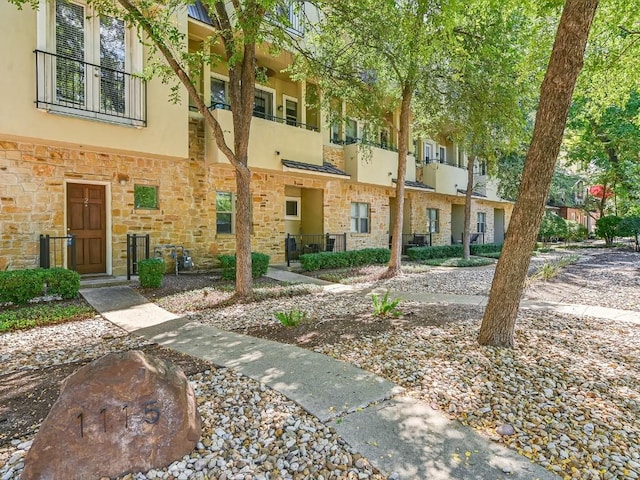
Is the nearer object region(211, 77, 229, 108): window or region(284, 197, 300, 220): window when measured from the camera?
region(211, 77, 229, 108): window

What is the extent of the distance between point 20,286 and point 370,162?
1184 centimetres

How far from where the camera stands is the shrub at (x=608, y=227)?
22.4 metres

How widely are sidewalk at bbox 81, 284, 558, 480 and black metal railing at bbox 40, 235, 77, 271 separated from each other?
4928 mm

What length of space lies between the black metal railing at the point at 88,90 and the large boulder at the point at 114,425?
24.4 feet

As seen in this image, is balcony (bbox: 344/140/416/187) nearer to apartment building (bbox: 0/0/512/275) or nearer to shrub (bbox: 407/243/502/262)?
apartment building (bbox: 0/0/512/275)

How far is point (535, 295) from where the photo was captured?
324 inches

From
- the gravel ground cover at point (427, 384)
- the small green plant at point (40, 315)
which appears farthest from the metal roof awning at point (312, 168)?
the small green plant at point (40, 315)

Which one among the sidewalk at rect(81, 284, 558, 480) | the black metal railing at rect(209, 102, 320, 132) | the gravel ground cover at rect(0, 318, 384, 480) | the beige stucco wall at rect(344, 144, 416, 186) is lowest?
the gravel ground cover at rect(0, 318, 384, 480)

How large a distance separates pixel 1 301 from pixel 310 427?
7.21 m

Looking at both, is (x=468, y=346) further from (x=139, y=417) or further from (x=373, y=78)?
(x=373, y=78)

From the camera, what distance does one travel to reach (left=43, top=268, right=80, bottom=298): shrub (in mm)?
7543

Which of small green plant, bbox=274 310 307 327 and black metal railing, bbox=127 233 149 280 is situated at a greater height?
black metal railing, bbox=127 233 149 280

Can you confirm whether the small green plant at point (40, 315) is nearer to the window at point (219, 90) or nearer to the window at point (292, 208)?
the window at point (219, 90)

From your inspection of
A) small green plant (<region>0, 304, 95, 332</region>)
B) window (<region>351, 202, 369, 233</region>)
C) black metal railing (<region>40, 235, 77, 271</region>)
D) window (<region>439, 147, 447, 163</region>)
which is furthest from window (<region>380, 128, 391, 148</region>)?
small green plant (<region>0, 304, 95, 332</region>)
